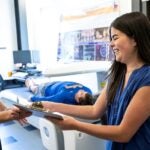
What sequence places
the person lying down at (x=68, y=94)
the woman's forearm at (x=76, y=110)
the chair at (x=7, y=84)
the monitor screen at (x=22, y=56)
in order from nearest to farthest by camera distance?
the woman's forearm at (x=76, y=110) → the person lying down at (x=68, y=94) → the chair at (x=7, y=84) → the monitor screen at (x=22, y=56)

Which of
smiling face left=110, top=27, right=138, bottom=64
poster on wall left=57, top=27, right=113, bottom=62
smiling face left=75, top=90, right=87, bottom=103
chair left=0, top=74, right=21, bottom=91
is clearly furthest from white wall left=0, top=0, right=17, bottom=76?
smiling face left=110, top=27, right=138, bottom=64

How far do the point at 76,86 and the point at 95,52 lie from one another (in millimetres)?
1102

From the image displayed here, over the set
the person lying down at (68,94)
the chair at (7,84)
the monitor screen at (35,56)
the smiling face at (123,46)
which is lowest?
the chair at (7,84)

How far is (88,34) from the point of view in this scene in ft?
10.5

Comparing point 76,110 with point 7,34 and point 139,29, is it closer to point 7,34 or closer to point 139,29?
point 139,29

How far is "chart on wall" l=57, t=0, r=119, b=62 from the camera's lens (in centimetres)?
288

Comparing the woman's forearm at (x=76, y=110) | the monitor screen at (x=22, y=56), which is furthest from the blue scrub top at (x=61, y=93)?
the monitor screen at (x=22, y=56)

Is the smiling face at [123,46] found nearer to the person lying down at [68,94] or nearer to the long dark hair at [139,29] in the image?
the long dark hair at [139,29]

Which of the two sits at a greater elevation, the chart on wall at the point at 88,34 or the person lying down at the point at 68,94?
the chart on wall at the point at 88,34

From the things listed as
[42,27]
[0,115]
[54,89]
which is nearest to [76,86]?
A: [54,89]

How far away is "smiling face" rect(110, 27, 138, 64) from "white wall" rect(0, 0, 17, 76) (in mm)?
4084

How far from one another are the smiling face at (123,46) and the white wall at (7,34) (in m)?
4.08

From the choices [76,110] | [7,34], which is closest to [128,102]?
[76,110]

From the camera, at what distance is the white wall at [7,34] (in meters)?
4.82
